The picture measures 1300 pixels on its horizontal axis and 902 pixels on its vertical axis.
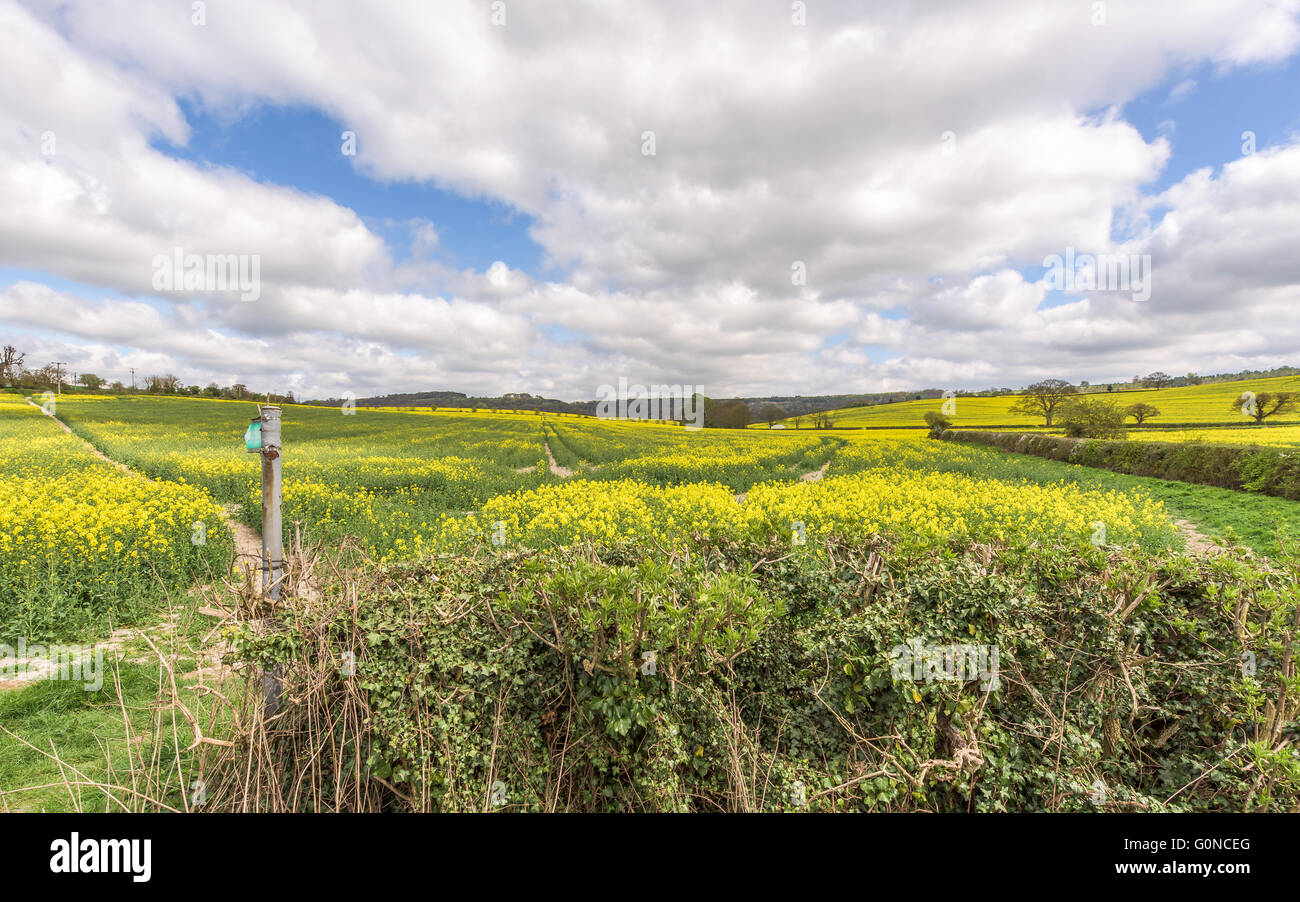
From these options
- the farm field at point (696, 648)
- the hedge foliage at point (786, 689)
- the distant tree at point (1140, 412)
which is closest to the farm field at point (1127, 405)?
the distant tree at point (1140, 412)

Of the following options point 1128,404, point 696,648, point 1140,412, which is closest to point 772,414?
point 1128,404

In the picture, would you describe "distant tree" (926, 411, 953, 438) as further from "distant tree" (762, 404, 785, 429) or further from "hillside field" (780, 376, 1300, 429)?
"distant tree" (762, 404, 785, 429)

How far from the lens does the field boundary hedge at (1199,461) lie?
701 inches

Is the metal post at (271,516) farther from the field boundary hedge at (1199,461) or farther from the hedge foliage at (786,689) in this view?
the field boundary hedge at (1199,461)

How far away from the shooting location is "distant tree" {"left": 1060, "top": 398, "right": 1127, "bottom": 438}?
4098 cm

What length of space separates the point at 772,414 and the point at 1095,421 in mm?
61025

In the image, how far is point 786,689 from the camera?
348cm

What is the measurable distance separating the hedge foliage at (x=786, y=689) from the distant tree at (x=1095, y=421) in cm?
4998

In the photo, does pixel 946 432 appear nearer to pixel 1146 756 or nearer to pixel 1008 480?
pixel 1008 480

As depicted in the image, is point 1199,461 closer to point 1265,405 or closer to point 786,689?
point 786,689

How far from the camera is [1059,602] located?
3.62m

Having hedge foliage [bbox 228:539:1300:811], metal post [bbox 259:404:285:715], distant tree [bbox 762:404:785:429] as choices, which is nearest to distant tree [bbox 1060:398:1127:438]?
hedge foliage [bbox 228:539:1300:811]

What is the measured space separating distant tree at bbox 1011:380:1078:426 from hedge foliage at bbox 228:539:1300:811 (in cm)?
7223

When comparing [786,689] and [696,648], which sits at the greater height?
[696,648]
